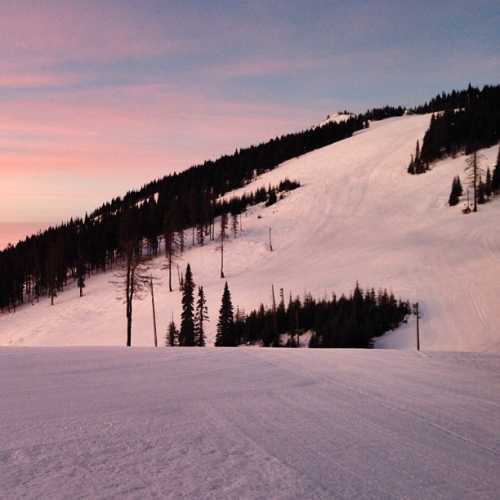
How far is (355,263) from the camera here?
63312 mm

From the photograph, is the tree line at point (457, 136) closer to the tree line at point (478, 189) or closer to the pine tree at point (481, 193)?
the tree line at point (478, 189)

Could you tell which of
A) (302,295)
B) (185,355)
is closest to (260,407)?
(185,355)

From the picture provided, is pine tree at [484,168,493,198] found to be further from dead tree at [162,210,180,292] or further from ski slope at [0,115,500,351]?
dead tree at [162,210,180,292]

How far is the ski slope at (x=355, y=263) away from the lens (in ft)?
147

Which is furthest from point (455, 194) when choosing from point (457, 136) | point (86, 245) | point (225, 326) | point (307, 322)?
point (86, 245)

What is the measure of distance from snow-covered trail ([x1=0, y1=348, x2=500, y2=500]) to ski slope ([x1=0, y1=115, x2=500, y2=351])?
33.4m

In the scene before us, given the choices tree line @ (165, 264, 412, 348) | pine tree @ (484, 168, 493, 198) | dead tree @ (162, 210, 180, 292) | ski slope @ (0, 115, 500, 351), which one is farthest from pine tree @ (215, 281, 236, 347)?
pine tree @ (484, 168, 493, 198)

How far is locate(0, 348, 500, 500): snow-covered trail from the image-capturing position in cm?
357

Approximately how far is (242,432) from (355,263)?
60.6 metres

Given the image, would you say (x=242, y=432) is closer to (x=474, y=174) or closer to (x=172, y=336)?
(x=172, y=336)

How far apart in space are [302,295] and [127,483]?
171ft

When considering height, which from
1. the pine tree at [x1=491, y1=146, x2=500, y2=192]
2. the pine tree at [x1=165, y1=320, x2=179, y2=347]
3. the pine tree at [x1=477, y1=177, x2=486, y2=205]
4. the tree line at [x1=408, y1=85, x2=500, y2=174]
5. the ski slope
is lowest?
the pine tree at [x1=165, y1=320, x2=179, y2=347]

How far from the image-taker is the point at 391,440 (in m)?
4.79

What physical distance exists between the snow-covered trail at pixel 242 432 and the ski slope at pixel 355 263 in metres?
33.4
